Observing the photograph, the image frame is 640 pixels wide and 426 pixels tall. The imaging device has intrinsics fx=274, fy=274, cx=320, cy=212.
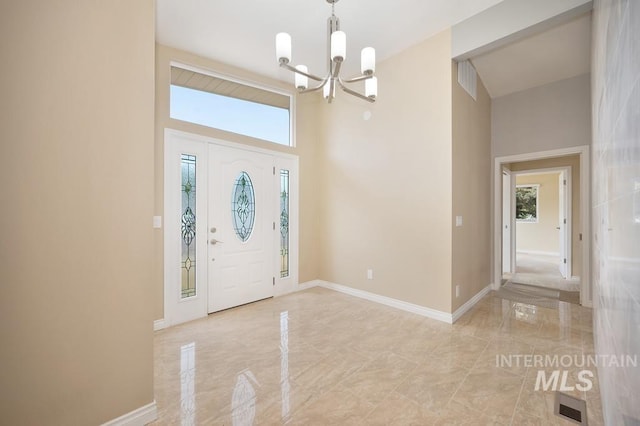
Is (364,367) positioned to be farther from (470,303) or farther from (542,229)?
(542,229)

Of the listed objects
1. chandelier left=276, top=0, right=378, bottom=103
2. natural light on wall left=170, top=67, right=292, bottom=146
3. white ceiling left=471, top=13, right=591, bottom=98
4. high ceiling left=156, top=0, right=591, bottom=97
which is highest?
high ceiling left=156, top=0, right=591, bottom=97

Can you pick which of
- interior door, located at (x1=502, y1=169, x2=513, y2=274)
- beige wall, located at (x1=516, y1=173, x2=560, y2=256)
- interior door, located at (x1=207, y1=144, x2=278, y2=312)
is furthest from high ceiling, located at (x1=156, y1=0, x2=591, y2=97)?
beige wall, located at (x1=516, y1=173, x2=560, y2=256)

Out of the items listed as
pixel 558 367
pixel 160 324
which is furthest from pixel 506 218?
pixel 160 324

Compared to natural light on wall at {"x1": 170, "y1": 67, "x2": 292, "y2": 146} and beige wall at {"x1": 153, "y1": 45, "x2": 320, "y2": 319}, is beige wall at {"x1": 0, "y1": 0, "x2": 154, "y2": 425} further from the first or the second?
natural light on wall at {"x1": 170, "y1": 67, "x2": 292, "y2": 146}

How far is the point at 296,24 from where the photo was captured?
116 inches

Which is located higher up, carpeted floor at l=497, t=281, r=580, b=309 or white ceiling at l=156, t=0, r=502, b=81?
white ceiling at l=156, t=0, r=502, b=81

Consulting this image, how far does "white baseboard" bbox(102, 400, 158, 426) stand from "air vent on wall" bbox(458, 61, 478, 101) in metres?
4.21

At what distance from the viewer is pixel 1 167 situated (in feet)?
4.14

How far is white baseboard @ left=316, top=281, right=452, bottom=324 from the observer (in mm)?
3227

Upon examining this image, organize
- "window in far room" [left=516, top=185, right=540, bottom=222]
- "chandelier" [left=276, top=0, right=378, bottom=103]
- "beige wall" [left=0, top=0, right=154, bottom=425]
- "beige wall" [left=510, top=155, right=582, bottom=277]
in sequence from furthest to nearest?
"window in far room" [left=516, top=185, right=540, bottom=222]
"beige wall" [left=510, top=155, right=582, bottom=277]
"chandelier" [left=276, top=0, right=378, bottom=103]
"beige wall" [left=0, top=0, right=154, bottom=425]

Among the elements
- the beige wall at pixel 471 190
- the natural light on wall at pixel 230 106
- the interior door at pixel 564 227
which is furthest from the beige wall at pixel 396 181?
the interior door at pixel 564 227

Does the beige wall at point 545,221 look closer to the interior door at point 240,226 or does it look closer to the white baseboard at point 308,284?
the white baseboard at point 308,284

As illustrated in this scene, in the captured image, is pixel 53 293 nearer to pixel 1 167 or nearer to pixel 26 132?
pixel 1 167

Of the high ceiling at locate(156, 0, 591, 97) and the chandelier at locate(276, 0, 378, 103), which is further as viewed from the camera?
the high ceiling at locate(156, 0, 591, 97)
